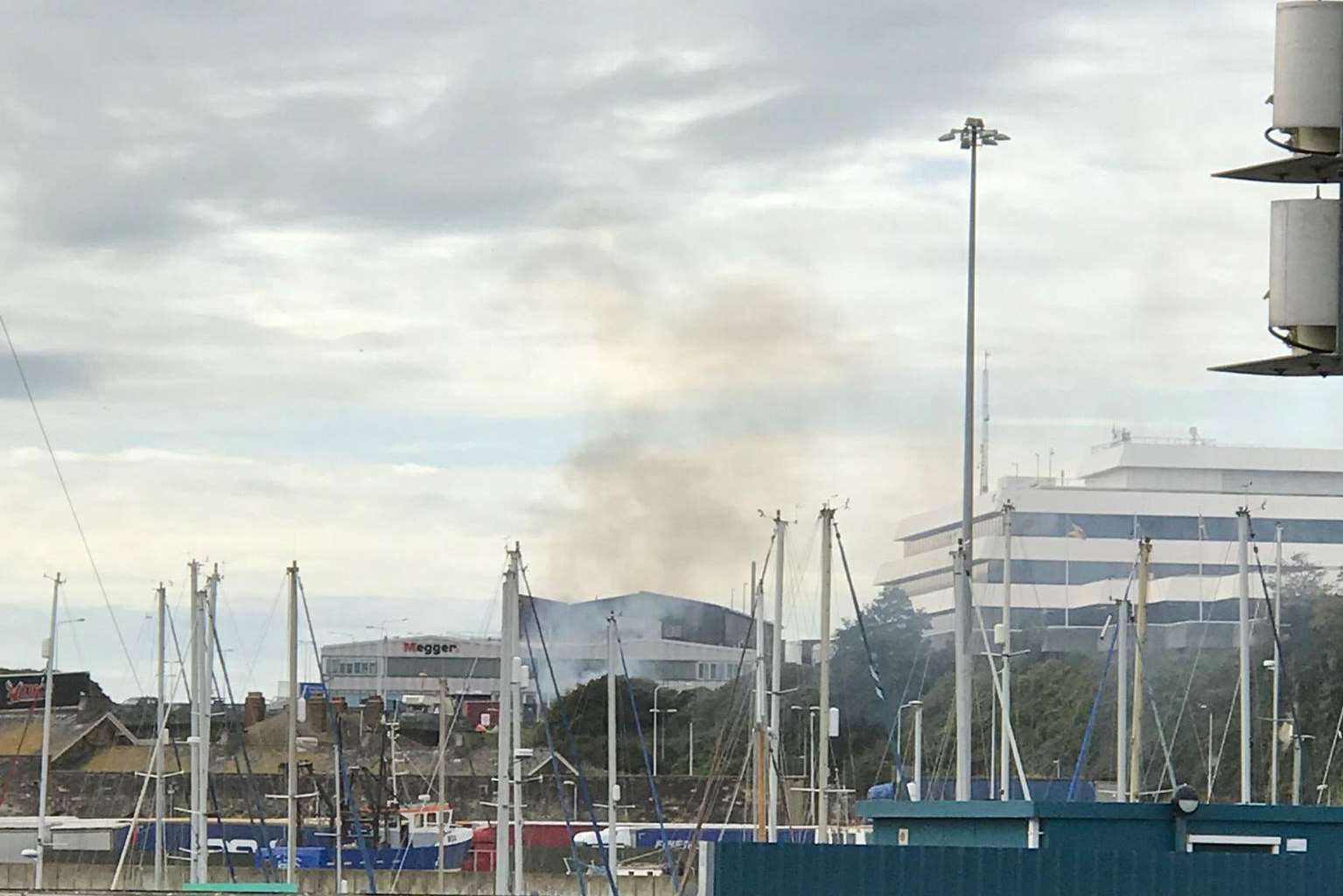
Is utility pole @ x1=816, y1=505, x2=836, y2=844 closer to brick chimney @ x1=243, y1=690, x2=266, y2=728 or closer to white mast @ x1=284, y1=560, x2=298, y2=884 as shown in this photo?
white mast @ x1=284, y1=560, x2=298, y2=884

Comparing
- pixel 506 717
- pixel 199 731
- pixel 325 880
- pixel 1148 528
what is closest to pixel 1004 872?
pixel 506 717

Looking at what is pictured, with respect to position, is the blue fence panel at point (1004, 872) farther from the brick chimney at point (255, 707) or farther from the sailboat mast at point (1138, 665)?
the brick chimney at point (255, 707)

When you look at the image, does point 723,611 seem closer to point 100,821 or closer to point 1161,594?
point 1161,594

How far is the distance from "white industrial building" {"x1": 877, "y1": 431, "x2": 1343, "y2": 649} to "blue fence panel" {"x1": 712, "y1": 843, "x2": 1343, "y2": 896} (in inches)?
5057

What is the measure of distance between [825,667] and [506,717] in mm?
8718

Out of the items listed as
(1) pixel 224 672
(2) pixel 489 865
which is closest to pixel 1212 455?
(2) pixel 489 865

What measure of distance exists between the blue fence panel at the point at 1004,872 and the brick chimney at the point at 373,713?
101 m

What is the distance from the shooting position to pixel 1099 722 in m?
110

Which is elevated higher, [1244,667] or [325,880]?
[1244,667]

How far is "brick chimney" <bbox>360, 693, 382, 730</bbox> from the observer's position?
419ft

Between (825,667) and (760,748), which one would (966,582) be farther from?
(760,748)

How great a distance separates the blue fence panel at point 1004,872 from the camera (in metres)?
26.2

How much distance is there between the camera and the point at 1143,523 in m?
169

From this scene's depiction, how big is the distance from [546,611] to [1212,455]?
55.9 m
